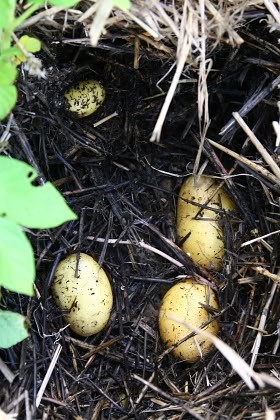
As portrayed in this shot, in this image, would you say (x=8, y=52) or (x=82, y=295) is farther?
(x=82, y=295)

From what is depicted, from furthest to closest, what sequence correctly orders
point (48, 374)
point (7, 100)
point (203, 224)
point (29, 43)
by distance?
point (203, 224), point (48, 374), point (29, 43), point (7, 100)

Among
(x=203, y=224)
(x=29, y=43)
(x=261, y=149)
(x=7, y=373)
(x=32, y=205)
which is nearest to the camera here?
(x=32, y=205)

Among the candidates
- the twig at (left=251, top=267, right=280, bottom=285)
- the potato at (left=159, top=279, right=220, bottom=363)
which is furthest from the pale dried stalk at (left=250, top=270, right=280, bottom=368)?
the potato at (left=159, top=279, right=220, bottom=363)

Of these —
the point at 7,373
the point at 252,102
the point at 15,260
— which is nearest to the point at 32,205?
the point at 15,260

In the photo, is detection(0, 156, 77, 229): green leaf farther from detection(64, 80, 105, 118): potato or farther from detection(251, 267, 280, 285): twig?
detection(251, 267, 280, 285): twig

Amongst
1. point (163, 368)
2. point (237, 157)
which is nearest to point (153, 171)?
point (237, 157)

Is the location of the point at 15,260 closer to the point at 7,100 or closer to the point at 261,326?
the point at 7,100

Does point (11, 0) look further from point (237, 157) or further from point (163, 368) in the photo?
point (163, 368)
